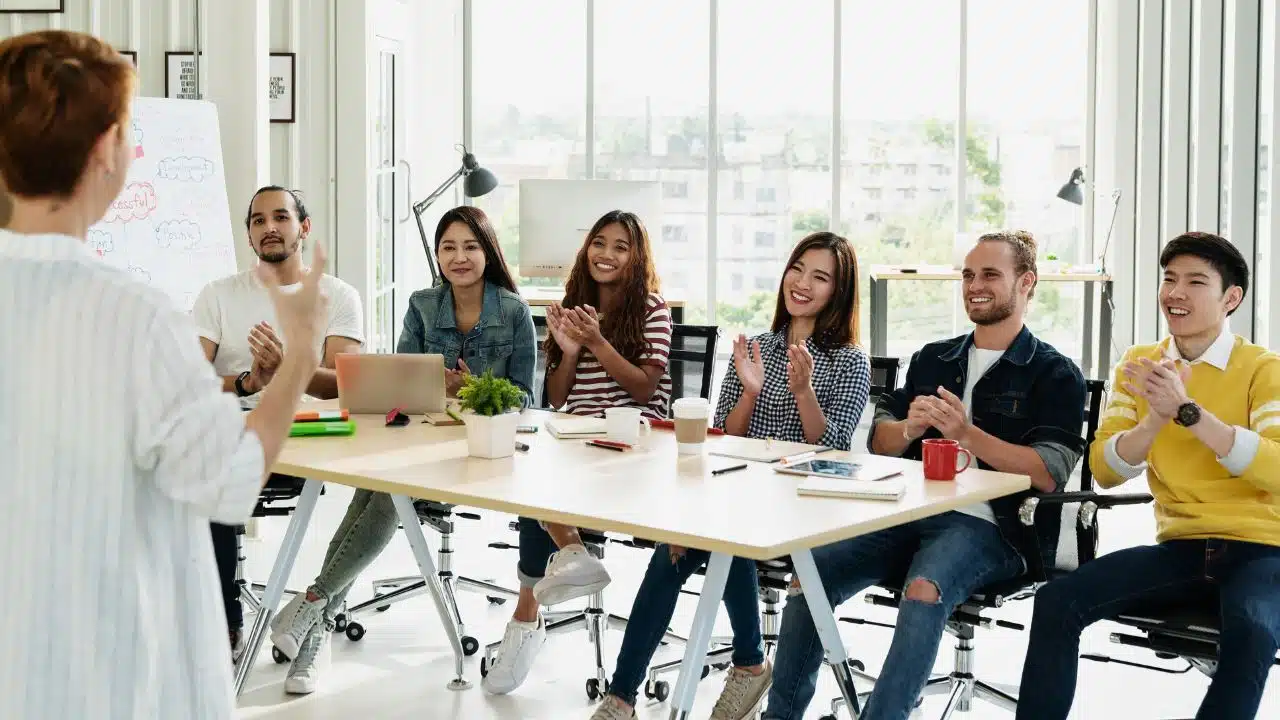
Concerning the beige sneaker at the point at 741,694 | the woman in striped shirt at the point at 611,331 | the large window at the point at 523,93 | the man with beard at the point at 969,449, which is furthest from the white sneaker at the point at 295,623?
the large window at the point at 523,93

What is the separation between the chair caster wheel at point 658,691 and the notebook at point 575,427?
676 mm

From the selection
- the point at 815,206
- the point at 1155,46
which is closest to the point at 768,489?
the point at 1155,46

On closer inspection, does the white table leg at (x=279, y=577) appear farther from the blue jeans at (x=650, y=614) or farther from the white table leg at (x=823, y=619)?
the white table leg at (x=823, y=619)

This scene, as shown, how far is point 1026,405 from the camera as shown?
3.28 metres

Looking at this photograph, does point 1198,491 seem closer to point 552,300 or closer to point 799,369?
point 799,369

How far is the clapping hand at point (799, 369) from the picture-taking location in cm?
342

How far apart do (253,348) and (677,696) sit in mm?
1673

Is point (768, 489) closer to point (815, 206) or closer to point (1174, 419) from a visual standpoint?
point (1174, 419)

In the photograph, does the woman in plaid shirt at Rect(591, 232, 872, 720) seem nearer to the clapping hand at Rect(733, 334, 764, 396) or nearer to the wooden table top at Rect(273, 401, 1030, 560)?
the clapping hand at Rect(733, 334, 764, 396)

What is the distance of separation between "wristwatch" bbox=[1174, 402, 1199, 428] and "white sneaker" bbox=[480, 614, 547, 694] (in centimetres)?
175

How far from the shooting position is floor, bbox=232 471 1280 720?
352 centimetres

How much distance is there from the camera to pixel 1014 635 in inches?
165

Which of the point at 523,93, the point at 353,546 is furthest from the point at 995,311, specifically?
the point at 523,93


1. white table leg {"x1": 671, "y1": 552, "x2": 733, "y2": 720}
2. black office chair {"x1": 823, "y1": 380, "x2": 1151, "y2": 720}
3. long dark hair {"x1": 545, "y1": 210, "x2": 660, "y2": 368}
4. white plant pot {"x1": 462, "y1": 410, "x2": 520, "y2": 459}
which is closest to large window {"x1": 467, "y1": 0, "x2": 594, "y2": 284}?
long dark hair {"x1": 545, "y1": 210, "x2": 660, "y2": 368}
